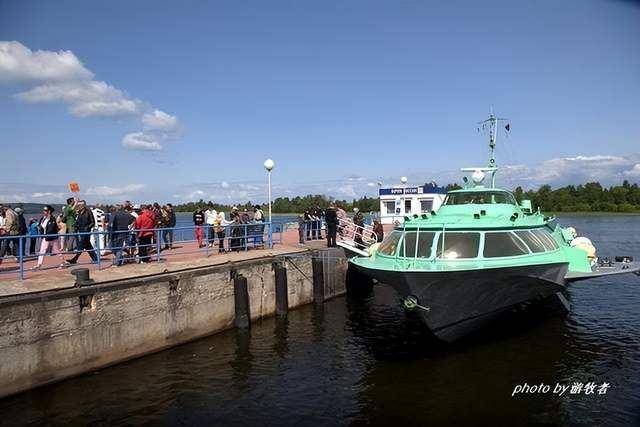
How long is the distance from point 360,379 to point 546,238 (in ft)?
25.9

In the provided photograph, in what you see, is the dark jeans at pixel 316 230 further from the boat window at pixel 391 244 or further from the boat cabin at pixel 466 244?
the boat cabin at pixel 466 244

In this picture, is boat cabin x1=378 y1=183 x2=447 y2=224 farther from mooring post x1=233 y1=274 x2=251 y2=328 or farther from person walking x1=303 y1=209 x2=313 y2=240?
mooring post x1=233 y1=274 x2=251 y2=328

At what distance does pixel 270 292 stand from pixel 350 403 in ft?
25.1

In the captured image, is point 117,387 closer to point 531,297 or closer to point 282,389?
point 282,389

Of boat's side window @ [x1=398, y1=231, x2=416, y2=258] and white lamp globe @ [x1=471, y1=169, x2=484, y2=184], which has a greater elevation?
white lamp globe @ [x1=471, y1=169, x2=484, y2=184]

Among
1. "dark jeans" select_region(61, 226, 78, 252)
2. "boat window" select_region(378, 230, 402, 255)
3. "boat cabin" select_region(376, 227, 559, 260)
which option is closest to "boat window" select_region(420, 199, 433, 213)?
"boat window" select_region(378, 230, 402, 255)

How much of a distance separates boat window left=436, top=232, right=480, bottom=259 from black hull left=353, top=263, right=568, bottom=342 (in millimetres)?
942

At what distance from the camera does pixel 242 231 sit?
20000 millimetres

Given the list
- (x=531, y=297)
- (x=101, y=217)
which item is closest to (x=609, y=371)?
(x=531, y=297)

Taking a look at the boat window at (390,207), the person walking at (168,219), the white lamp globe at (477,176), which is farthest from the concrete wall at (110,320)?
the boat window at (390,207)

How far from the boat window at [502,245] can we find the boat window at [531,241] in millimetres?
329

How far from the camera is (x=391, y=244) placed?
15.1 m

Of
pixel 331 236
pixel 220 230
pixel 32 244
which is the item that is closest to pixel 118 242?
pixel 220 230

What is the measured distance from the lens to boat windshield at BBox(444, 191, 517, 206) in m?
16.8
